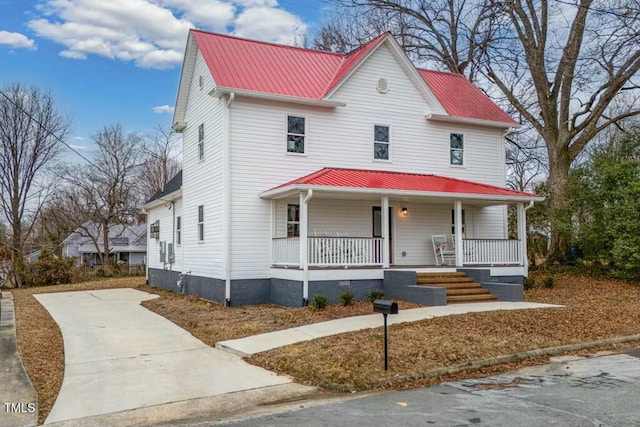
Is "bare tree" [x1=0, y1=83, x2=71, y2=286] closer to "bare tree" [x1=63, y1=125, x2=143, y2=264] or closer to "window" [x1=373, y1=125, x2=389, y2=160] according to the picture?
"bare tree" [x1=63, y1=125, x2=143, y2=264]

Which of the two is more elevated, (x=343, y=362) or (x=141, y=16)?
(x=141, y=16)

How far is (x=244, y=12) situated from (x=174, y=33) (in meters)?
Result: 5.01

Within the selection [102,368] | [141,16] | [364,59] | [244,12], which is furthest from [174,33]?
[102,368]

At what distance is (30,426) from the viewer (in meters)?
5.13

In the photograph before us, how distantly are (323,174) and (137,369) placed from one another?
8.33 m

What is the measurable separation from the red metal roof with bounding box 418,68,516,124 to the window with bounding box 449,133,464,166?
753mm

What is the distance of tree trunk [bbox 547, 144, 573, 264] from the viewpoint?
18250 millimetres

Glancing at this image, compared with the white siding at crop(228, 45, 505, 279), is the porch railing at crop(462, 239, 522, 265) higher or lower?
lower

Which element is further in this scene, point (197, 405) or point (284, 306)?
point (284, 306)

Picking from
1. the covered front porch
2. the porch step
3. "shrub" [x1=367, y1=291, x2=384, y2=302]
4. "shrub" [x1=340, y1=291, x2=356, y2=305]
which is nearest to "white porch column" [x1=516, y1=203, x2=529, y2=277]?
the covered front porch

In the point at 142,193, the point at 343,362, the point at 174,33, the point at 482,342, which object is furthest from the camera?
the point at 142,193

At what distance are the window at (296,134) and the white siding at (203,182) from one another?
2020 millimetres

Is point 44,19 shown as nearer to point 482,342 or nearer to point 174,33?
point 174,33

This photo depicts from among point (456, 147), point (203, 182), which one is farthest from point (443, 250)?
point (203, 182)
